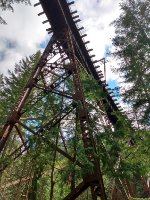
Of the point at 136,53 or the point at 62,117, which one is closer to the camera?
the point at 62,117

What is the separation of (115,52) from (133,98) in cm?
303

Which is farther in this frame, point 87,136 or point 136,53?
point 136,53

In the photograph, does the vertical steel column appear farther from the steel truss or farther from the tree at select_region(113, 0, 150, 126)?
the tree at select_region(113, 0, 150, 126)

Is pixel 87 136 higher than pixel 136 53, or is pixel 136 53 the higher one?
pixel 136 53

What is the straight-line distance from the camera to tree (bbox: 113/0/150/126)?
44.0 feet

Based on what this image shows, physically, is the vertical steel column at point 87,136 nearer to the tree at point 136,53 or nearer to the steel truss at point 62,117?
the steel truss at point 62,117

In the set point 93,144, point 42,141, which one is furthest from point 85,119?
point 42,141

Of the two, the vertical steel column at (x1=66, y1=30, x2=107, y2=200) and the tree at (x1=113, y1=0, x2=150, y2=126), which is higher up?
the tree at (x1=113, y1=0, x2=150, y2=126)

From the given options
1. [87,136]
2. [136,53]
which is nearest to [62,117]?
[87,136]

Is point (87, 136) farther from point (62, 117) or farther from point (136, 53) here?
point (136, 53)

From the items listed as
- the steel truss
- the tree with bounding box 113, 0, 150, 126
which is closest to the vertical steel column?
the steel truss

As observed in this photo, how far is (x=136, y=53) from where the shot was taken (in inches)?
577

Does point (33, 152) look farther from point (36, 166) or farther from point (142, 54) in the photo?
point (142, 54)

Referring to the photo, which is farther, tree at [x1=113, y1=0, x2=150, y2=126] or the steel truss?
tree at [x1=113, y1=0, x2=150, y2=126]
